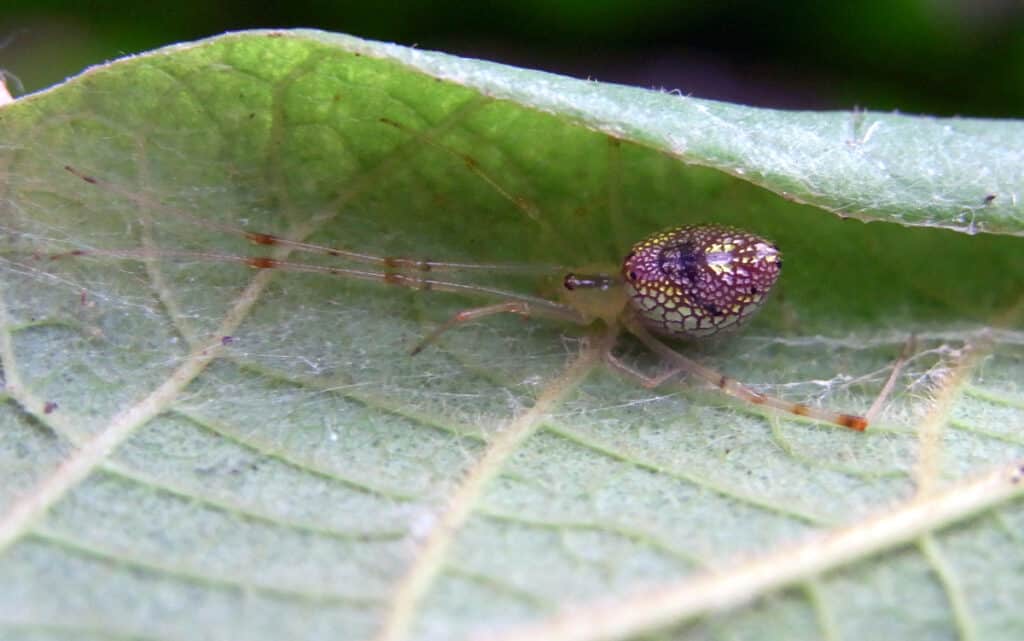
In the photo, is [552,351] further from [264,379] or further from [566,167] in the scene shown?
[264,379]

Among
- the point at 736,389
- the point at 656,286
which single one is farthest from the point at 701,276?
the point at 736,389

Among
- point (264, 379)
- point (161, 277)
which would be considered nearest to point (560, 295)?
point (264, 379)

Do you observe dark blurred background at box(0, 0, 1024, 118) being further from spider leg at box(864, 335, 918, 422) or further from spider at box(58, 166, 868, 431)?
spider leg at box(864, 335, 918, 422)

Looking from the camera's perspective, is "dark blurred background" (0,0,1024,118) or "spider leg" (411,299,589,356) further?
"dark blurred background" (0,0,1024,118)

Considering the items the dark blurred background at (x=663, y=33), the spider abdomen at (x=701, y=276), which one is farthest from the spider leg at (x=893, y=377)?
the dark blurred background at (x=663, y=33)

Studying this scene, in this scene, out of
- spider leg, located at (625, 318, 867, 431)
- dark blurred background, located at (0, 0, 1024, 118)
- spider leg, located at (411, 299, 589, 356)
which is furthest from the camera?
dark blurred background, located at (0, 0, 1024, 118)

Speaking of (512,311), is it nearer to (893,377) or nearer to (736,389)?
(736,389)

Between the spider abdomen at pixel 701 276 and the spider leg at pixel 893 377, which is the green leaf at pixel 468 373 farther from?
the spider abdomen at pixel 701 276

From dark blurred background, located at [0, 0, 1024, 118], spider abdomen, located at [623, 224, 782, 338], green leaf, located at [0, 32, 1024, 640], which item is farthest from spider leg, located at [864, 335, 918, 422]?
dark blurred background, located at [0, 0, 1024, 118]
